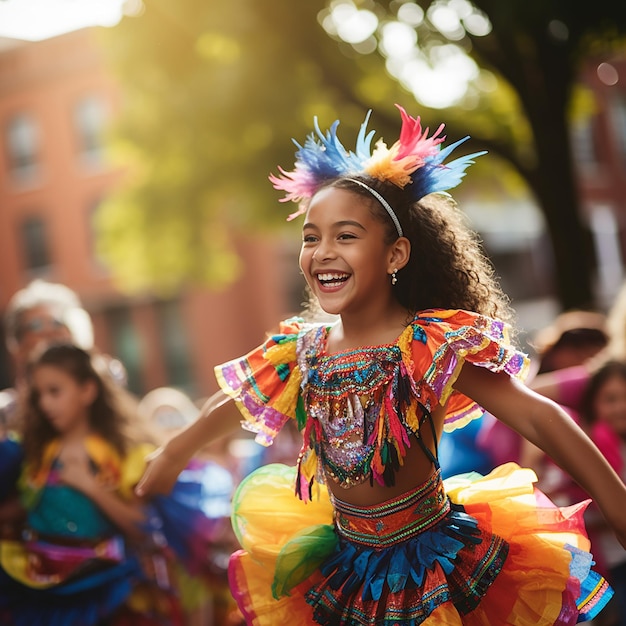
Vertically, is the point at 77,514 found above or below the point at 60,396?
below

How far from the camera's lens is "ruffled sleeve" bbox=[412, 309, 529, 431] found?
101 inches

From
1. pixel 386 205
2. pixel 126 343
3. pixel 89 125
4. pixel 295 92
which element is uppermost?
pixel 89 125

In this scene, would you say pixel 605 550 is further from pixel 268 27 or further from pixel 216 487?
pixel 268 27

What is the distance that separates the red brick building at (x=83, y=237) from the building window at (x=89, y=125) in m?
0.03

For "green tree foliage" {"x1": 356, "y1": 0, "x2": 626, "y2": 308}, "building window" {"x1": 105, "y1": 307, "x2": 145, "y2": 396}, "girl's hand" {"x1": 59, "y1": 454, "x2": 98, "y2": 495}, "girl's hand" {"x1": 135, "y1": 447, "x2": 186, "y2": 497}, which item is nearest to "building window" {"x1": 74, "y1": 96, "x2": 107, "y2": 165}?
"building window" {"x1": 105, "y1": 307, "x2": 145, "y2": 396}

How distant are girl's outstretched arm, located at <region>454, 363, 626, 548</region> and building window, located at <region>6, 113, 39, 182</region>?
1026 inches

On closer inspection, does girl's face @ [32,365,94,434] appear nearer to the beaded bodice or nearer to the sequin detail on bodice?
the beaded bodice

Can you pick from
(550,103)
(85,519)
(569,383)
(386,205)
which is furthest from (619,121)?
(386,205)

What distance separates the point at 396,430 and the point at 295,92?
8.61m

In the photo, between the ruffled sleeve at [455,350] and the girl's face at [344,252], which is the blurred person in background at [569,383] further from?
the girl's face at [344,252]

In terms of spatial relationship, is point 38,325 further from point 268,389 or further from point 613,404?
point 613,404

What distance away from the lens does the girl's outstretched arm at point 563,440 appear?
7.89ft

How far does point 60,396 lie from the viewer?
4.34 m

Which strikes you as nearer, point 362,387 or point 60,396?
point 362,387
